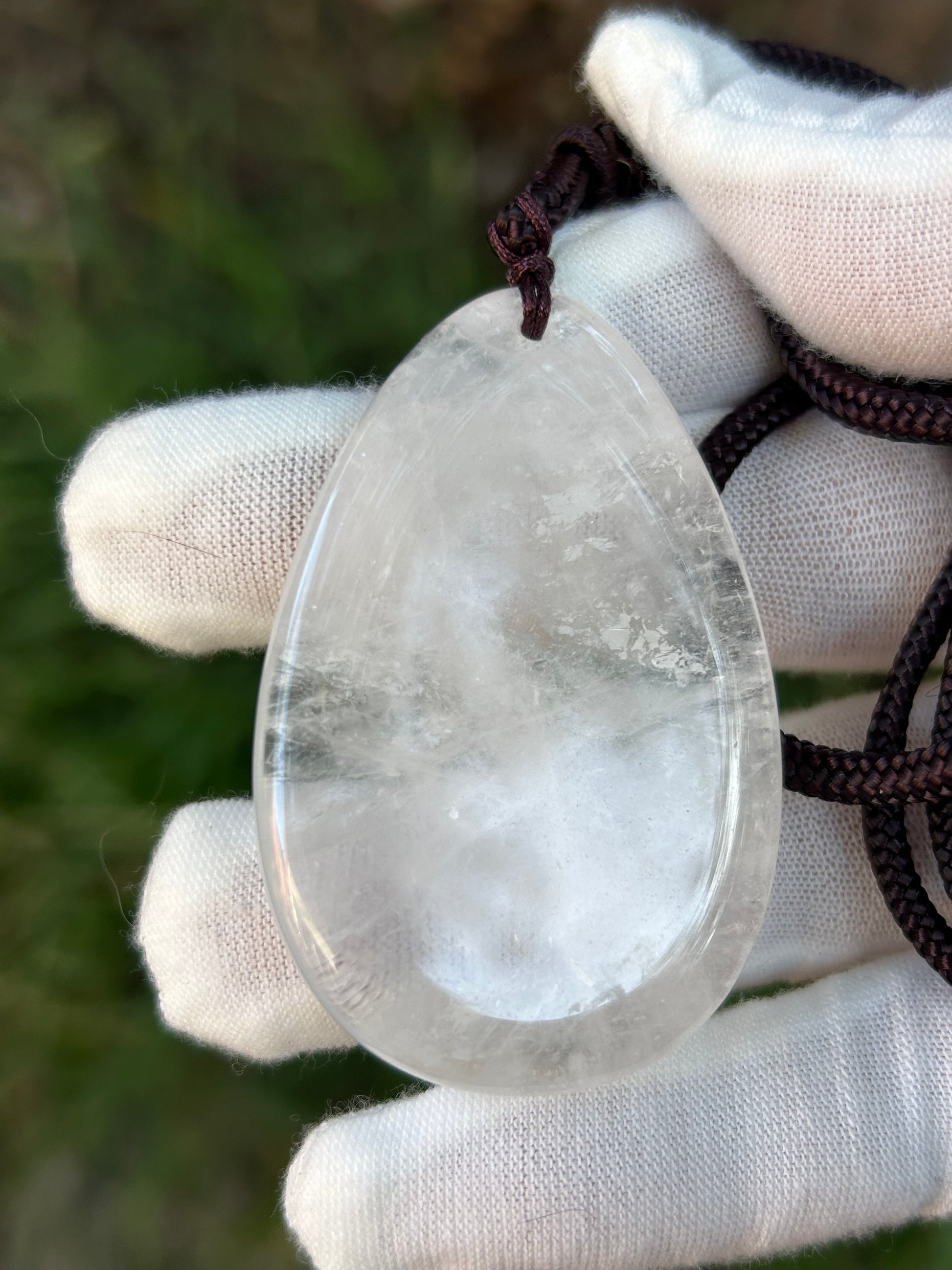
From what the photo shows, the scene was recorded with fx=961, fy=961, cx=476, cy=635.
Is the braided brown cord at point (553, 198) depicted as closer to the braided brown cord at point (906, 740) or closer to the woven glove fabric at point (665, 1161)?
the braided brown cord at point (906, 740)

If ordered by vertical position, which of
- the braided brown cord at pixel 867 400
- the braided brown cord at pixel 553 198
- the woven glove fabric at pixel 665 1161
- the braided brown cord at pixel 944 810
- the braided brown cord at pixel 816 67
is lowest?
the woven glove fabric at pixel 665 1161

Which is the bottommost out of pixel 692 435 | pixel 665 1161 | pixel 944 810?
pixel 665 1161

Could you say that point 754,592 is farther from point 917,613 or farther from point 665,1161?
point 665,1161

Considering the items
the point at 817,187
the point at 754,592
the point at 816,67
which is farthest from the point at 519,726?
the point at 816,67

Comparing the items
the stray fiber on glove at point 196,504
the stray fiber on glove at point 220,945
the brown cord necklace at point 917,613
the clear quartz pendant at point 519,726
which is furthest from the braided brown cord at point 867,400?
the stray fiber on glove at point 220,945

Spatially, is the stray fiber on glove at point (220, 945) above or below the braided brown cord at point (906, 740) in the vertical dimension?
below

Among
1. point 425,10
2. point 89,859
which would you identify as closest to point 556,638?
point 89,859

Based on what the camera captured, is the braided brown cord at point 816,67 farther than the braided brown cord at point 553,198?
Yes
